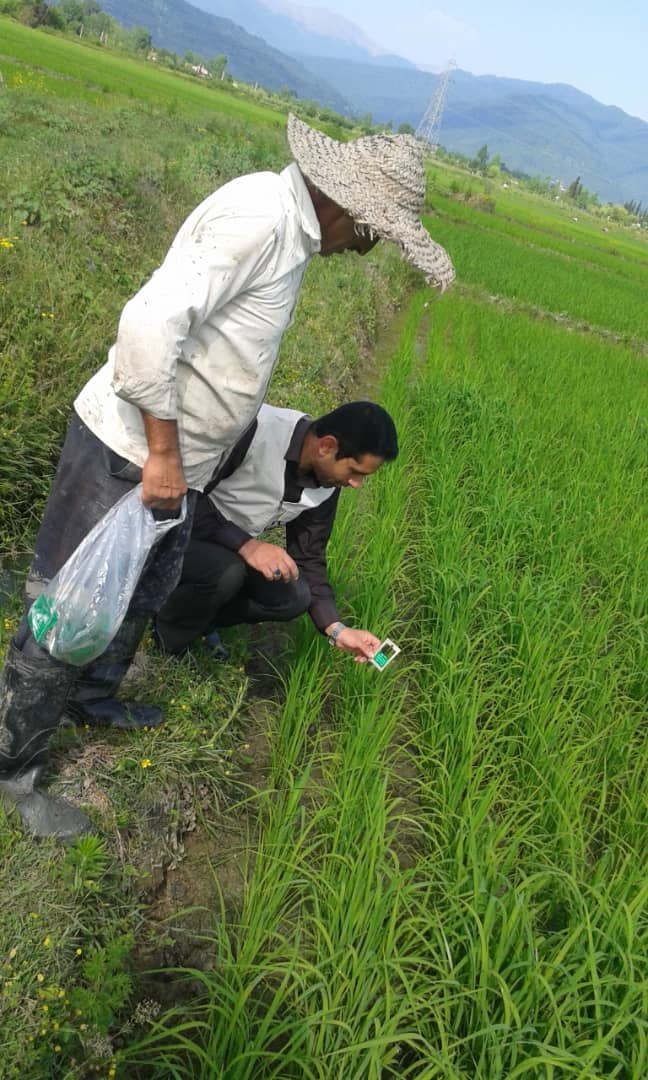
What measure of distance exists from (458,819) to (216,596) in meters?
0.83

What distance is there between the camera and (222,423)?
1.42m

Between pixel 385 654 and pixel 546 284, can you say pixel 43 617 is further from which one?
pixel 546 284

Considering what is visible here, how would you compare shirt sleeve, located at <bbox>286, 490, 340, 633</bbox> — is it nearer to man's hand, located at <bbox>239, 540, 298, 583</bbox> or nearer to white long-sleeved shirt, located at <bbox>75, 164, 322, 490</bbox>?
man's hand, located at <bbox>239, 540, 298, 583</bbox>

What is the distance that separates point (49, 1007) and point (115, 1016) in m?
0.21

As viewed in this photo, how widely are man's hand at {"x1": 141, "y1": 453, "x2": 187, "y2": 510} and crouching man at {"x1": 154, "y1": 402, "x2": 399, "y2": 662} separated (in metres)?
0.50

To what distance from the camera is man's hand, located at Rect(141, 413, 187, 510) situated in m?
1.29

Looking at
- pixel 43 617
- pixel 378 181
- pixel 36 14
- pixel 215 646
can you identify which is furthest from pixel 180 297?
pixel 36 14

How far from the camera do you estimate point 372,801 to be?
5.53 ft

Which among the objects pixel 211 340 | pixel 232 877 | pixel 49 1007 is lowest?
pixel 232 877

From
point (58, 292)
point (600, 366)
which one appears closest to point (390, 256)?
point (600, 366)

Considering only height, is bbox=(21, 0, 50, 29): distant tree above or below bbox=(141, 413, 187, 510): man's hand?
above

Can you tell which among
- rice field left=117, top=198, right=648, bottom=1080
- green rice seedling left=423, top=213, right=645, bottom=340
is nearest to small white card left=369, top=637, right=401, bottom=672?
rice field left=117, top=198, right=648, bottom=1080

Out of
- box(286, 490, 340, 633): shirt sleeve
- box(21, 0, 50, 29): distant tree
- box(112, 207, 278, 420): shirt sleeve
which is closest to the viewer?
box(112, 207, 278, 420): shirt sleeve

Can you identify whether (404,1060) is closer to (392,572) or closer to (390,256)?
(392,572)
